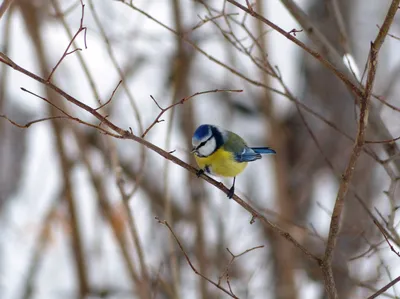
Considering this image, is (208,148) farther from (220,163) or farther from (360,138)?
(360,138)

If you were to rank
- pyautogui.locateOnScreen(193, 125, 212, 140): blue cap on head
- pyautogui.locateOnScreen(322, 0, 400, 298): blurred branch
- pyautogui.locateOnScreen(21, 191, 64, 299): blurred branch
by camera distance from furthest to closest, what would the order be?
pyautogui.locateOnScreen(21, 191, 64, 299): blurred branch, pyautogui.locateOnScreen(193, 125, 212, 140): blue cap on head, pyautogui.locateOnScreen(322, 0, 400, 298): blurred branch

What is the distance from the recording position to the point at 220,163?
2.01 metres

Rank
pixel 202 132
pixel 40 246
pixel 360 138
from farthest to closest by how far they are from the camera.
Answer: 1. pixel 40 246
2. pixel 202 132
3. pixel 360 138

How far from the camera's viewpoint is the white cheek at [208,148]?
6.51 ft

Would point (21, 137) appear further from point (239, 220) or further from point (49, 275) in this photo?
point (239, 220)

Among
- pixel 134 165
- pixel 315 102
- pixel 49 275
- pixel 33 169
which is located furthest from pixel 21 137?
pixel 315 102

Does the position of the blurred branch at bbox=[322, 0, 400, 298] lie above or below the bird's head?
below

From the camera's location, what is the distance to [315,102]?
430 cm

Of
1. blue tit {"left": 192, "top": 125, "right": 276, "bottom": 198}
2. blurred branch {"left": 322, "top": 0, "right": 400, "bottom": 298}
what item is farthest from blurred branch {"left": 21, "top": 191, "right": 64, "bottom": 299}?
blurred branch {"left": 322, "top": 0, "right": 400, "bottom": 298}

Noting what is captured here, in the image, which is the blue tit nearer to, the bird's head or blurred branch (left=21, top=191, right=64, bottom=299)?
the bird's head

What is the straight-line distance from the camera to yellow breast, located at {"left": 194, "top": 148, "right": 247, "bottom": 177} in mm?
2012

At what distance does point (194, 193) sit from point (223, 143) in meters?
1.27

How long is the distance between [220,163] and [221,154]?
3 centimetres

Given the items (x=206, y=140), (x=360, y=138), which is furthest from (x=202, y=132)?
(x=360, y=138)
